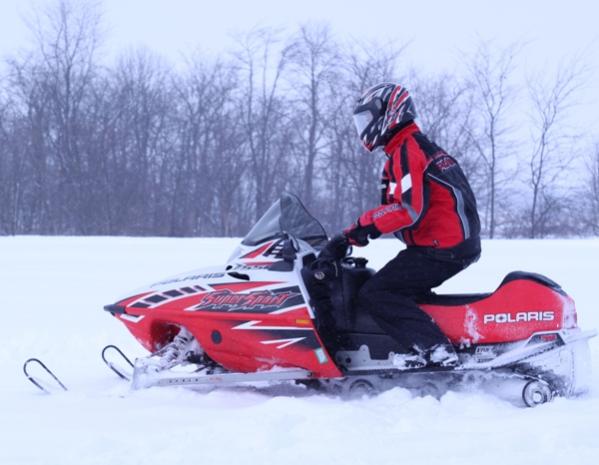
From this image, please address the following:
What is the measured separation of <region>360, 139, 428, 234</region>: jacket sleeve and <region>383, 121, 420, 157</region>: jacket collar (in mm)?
75

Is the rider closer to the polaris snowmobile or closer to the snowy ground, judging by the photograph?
the polaris snowmobile

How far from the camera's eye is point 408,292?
3.84m

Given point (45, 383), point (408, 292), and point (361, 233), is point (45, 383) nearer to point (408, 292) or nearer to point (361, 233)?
point (361, 233)

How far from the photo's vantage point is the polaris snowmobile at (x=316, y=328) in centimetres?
370

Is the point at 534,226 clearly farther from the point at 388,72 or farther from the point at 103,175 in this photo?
the point at 103,175

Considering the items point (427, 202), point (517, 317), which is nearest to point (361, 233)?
point (427, 202)

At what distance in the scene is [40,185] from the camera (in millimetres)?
22688

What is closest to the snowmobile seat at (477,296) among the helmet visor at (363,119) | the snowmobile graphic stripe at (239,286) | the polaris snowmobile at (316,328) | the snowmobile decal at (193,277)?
the polaris snowmobile at (316,328)

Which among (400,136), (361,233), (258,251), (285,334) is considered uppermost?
(400,136)

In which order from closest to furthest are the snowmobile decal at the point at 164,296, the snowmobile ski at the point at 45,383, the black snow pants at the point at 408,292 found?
the black snow pants at the point at 408,292 → the snowmobile ski at the point at 45,383 → the snowmobile decal at the point at 164,296

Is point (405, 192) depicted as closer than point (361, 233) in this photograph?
Yes

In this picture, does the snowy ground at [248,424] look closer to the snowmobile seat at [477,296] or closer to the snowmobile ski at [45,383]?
the snowmobile ski at [45,383]

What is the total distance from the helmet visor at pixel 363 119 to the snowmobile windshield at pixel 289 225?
63 cm

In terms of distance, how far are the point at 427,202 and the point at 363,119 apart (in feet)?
2.23
